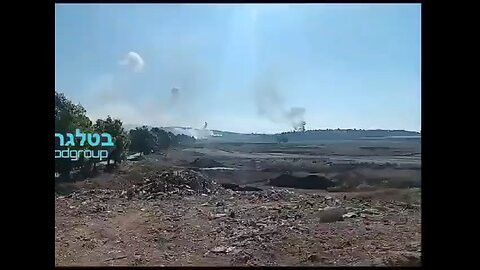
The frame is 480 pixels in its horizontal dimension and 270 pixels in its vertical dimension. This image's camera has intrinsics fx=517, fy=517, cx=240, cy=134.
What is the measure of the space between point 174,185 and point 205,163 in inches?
9.3

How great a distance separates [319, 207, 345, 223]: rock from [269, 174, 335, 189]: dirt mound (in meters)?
0.14

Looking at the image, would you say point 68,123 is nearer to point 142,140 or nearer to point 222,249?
point 142,140

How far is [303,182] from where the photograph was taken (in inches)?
123

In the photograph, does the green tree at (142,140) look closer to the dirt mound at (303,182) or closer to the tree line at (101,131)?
the tree line at (101,131)

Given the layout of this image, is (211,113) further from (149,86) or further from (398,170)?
(398,170)

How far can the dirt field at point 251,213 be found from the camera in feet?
9.98

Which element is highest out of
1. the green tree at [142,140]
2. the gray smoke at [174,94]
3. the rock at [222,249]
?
the gray smoke at [174,94]

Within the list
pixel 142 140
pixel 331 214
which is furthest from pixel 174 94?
pixel 331 214

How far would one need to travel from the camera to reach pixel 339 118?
3061mm

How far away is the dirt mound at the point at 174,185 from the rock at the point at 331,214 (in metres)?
0.65

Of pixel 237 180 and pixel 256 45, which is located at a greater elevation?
pixel 256 45

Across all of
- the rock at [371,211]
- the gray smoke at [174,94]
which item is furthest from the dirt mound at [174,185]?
the rock at [371,211]
